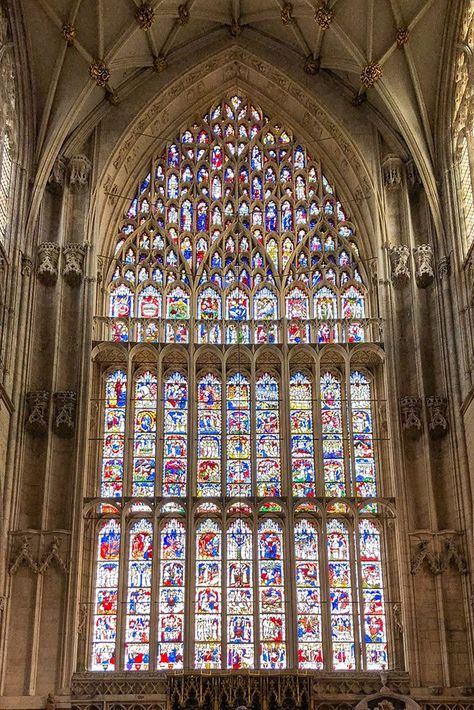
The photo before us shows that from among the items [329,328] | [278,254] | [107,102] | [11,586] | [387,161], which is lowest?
[11,586]

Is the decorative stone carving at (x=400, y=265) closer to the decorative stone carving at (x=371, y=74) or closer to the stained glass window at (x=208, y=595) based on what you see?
the decorative stone carving at (x=371, y=74)

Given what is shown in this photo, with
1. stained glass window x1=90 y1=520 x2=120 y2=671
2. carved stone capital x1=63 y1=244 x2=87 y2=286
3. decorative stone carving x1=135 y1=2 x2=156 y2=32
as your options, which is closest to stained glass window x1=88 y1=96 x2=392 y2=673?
stained glass window x1=90 y1=520 x2=120 y2=671

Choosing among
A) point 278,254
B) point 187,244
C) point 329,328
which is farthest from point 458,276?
point 187,244

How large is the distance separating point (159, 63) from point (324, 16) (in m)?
4.44

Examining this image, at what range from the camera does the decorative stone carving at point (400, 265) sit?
2456cm

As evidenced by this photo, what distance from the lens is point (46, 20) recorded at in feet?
80.4

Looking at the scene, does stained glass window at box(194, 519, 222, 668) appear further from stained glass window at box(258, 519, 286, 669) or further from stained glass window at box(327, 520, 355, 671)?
stained glass window at box(327, 520, 355, 671)

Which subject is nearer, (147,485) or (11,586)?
(11,586)

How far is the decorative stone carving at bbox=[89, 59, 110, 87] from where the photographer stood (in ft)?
81.9

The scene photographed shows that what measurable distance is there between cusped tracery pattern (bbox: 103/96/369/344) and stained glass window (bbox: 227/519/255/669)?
4.80 meters

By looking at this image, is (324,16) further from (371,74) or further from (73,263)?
(73,263)

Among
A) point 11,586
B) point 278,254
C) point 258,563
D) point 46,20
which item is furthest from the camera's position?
point 278,254

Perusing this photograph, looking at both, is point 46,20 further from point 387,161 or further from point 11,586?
point 11,586

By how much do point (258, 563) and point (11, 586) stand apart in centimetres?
526
